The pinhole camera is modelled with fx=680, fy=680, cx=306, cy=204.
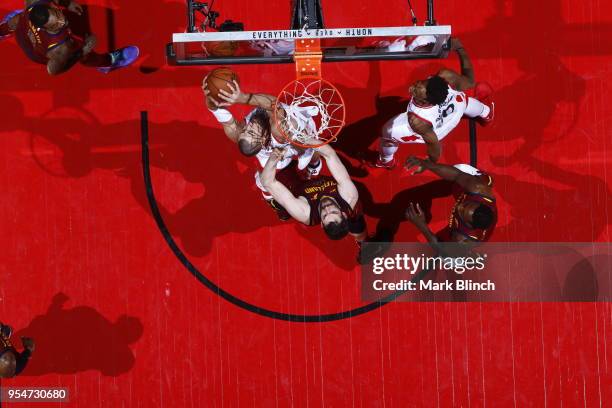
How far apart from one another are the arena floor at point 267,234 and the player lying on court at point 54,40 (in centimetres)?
23

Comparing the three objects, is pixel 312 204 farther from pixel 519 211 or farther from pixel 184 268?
pixel 519 211

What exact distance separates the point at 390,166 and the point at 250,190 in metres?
1.41

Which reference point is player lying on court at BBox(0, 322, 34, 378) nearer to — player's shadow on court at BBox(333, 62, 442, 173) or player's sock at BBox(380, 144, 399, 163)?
player's shadow on court at BBox(333, 62, 442, 173)

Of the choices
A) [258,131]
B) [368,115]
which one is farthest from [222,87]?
[368,115]

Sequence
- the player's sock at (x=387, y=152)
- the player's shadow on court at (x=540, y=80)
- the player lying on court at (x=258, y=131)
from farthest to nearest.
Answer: the player's shadow on court at (x=540, y=80), the player's sock at (x=387, y=152), the player lying on court at (x=258, y=131)

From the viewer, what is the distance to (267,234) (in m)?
6.78

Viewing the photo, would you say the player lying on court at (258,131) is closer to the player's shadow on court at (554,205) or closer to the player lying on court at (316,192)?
the player lying on court at (316,192)

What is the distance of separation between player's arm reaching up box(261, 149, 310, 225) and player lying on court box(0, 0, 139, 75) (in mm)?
1909

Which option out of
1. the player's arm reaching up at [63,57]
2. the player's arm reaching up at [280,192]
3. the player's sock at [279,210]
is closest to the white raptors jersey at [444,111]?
the player's arm reaching up at [280,192]

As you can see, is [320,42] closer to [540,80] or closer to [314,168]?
[314,168]

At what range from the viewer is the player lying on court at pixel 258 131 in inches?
231

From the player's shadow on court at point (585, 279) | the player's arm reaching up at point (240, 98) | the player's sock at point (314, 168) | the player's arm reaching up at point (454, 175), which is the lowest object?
the player's shadow on court at point (585, 279)

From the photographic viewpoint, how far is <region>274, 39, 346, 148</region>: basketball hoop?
17.6ft

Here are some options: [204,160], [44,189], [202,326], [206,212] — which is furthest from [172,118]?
[202,326]
